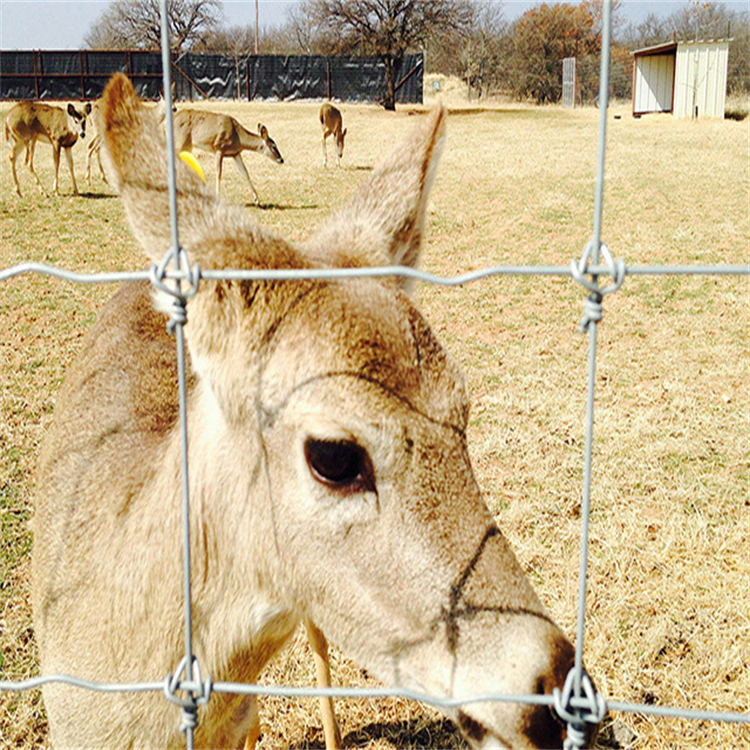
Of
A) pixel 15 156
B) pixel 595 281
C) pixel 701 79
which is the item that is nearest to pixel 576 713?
pixel 595 281

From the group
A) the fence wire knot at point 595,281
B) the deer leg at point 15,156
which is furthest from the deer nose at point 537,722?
the deer leg at point 15,156

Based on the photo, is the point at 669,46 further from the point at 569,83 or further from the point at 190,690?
the point at 190,690

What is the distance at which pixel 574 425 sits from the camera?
5.53 meters

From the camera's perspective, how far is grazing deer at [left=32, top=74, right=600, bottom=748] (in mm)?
1684

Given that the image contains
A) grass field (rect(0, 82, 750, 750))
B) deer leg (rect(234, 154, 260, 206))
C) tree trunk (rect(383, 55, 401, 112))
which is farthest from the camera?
tree trunk (rect(383, 55, 401, 112))

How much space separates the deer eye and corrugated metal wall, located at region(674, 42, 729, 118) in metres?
34.8

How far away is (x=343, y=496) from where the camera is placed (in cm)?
172

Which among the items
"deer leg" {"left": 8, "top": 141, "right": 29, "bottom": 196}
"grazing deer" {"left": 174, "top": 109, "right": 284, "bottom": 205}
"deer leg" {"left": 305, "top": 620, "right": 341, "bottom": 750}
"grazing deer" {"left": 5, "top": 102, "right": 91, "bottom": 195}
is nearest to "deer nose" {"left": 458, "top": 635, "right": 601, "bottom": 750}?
"deer leg" {"left": 305, "top": 620, "right": 341, "bottom": 750}

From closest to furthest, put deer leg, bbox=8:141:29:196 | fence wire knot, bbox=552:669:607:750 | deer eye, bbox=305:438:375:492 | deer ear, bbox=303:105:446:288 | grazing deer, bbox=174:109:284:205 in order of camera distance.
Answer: fence wire knot, bbox=552:669:607:750 < deer eye, bbox=305:438:375:492 < deer ear, bbox=303:105:446:288 < deer leg, bbox=8:141:29:196 < grazing deer, bbox=174:109:284:205

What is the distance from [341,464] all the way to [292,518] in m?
0.18

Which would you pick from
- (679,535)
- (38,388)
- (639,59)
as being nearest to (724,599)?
(679,535)

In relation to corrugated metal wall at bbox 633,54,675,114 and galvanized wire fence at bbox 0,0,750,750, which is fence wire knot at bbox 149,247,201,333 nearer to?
galvanized wire fence at bbox 0,0,750,750

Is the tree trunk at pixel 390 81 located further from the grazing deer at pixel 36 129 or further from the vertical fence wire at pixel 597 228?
the vertical fence wire at pixel 597 228

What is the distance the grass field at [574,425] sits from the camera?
11.0ft
